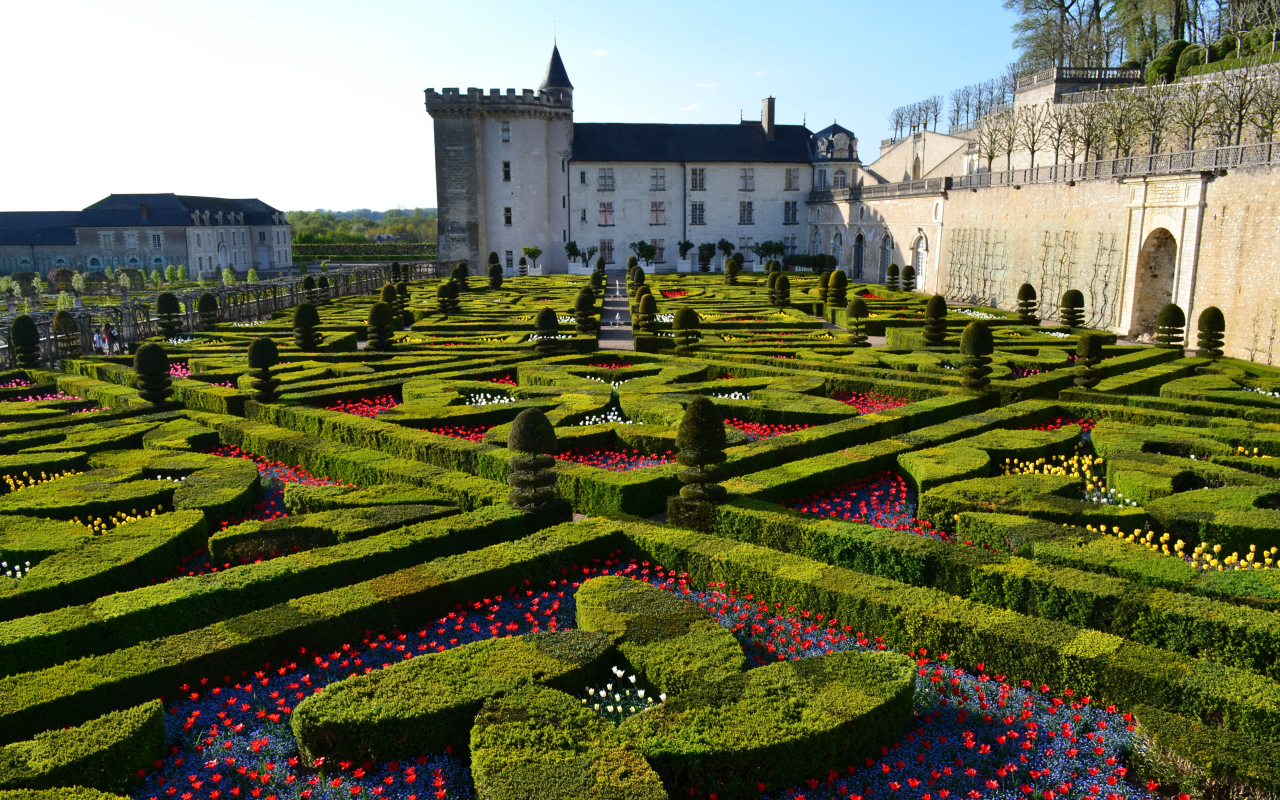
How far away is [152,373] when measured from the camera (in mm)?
14836

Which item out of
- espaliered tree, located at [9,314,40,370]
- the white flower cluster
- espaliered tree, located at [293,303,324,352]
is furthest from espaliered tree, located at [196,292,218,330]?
the white flower cluster

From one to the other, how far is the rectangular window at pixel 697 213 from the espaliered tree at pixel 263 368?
44621 millimetres

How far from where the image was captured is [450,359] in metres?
19.8

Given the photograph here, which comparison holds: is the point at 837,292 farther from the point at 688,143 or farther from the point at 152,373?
the point at 688,143

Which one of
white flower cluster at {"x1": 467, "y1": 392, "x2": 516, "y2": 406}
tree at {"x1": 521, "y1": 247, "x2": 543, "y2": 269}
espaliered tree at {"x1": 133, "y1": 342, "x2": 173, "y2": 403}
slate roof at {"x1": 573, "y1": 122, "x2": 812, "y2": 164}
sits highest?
slate roof at {"x1": 573, "y1": 122, "x2": 812, "y2": 164}

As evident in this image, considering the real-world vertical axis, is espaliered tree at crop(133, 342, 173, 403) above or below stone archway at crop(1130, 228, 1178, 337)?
below

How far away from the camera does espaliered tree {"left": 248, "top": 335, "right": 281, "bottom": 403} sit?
14.6 m

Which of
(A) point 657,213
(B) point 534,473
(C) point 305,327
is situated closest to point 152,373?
(C) point 305,327

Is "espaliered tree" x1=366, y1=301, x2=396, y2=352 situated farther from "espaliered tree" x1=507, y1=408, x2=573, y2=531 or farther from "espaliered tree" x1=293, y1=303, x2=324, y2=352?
"espaliered tree" x1=507, y1=408, x2=573, y2=531

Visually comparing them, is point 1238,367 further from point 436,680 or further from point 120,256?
point 120,256

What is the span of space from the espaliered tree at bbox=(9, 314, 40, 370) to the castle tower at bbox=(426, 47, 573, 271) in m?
35.3

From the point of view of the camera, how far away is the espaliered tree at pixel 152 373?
576 inches

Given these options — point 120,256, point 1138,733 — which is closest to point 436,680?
point 1138,733

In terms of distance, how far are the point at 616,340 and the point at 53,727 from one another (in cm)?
2075
